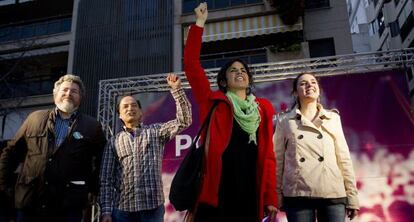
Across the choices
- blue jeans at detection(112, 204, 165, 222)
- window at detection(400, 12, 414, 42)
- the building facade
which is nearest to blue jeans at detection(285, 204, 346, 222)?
blue jeans at detection(112, 204, 165, 222)

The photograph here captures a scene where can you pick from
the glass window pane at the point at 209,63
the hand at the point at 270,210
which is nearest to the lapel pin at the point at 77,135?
the hand at the point at 270,210

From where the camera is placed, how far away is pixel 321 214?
2436mm

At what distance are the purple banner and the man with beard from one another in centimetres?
451

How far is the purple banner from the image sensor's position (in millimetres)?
6324

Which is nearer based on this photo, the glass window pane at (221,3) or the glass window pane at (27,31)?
the glass window pane at (221,3)

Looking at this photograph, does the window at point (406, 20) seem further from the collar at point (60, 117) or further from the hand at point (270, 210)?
the collar at point (60, 117)

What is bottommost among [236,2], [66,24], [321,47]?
[321,47]

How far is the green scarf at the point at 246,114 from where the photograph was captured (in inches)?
87.5

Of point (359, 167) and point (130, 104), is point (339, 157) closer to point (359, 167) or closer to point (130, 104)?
point (130, 104)

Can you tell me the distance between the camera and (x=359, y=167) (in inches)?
258

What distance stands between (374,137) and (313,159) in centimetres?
464

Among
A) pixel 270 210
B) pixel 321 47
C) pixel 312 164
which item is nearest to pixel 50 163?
pixel 270 210

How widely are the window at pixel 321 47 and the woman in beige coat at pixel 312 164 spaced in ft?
35.6

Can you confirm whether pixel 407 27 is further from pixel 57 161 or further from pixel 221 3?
pixel 57 161
